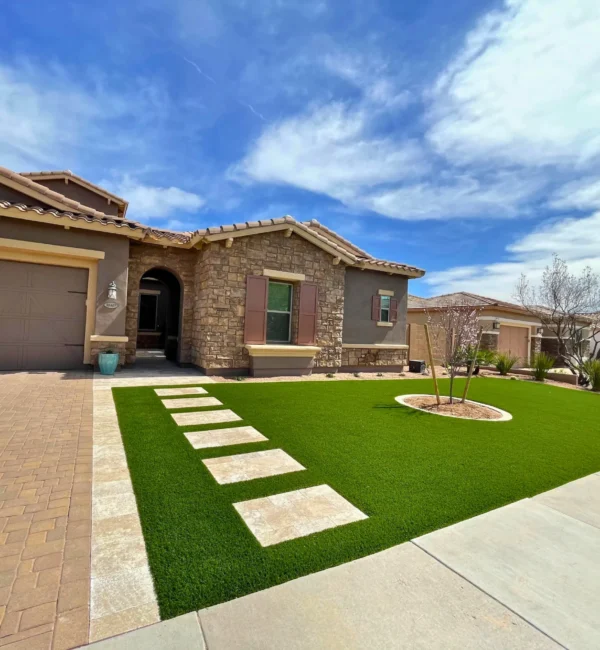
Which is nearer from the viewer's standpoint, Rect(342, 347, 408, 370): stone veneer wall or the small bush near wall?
Rect(342, 347, 408, 370): stone veneer wall

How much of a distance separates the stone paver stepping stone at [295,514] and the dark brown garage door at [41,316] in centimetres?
863

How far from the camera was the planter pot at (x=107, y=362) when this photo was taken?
875 centimetres

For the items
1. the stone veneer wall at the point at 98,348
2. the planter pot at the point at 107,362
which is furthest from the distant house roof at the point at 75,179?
the planter pot at the point at 107,362

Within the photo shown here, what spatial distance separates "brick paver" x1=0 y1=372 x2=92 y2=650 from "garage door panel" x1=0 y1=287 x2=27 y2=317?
14.8 feet

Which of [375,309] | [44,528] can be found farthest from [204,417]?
[375,309]

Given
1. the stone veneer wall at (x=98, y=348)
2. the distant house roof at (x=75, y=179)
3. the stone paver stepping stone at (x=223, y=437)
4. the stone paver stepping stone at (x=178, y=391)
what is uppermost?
the distant house roof at (x=75, y=179)

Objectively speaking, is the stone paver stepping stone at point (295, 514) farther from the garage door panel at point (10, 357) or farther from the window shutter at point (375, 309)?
the window shutter at point (375, 309)

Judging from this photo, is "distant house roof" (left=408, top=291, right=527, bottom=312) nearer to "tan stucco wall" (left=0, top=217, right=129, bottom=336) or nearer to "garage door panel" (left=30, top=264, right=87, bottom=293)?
"tan stucco wall" (left=0, top=217, right=129, bottom=336)

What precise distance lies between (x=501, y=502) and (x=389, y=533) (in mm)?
1367

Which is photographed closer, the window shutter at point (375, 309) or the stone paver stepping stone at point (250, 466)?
the stone paver stepping stone at point (250, 466)

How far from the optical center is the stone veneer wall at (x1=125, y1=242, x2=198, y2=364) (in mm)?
10305

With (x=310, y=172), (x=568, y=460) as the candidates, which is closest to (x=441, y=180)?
(x=310, y=172)

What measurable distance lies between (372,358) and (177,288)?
7.70m

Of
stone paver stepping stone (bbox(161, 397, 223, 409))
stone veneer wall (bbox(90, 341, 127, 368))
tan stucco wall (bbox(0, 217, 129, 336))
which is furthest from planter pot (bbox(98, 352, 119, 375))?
stone paver stepping stone (bbox(161, 397, 223, 409))
